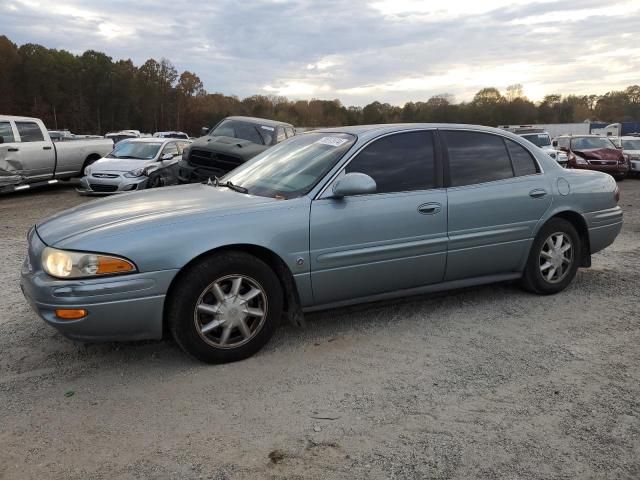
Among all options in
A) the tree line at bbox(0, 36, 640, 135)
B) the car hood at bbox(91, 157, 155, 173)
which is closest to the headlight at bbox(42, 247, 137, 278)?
the car hood at bbox(91, 157, 155, 173)

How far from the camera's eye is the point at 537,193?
470 cm

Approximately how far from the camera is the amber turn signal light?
3.16 meters

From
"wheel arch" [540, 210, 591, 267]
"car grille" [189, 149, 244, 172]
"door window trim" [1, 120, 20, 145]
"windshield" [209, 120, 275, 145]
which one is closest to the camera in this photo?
"wheel arch" [540, 210, 591, 267]

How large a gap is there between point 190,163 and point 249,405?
790 cm

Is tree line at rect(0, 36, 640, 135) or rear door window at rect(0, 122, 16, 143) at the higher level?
tree line at rect(0, 36, 640, 135)

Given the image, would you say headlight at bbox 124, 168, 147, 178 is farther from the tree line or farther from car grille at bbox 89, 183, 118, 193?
the tree line

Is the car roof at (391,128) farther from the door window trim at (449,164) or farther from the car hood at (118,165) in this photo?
the car hood at (118,165)

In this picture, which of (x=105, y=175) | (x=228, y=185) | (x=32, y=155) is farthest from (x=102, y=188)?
(x=228, y=185)

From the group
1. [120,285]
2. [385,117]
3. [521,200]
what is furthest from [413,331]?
[385,117]

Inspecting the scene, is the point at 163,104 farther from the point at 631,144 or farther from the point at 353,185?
the point at 353,185

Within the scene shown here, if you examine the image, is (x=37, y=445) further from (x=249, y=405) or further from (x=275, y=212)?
(x=275, y=212)

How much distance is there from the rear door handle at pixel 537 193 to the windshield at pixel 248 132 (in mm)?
7022

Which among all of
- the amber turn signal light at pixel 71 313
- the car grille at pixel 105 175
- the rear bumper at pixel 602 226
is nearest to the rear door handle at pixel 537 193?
the rear bumper at pixel 602 226

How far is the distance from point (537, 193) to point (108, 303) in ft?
11.7
